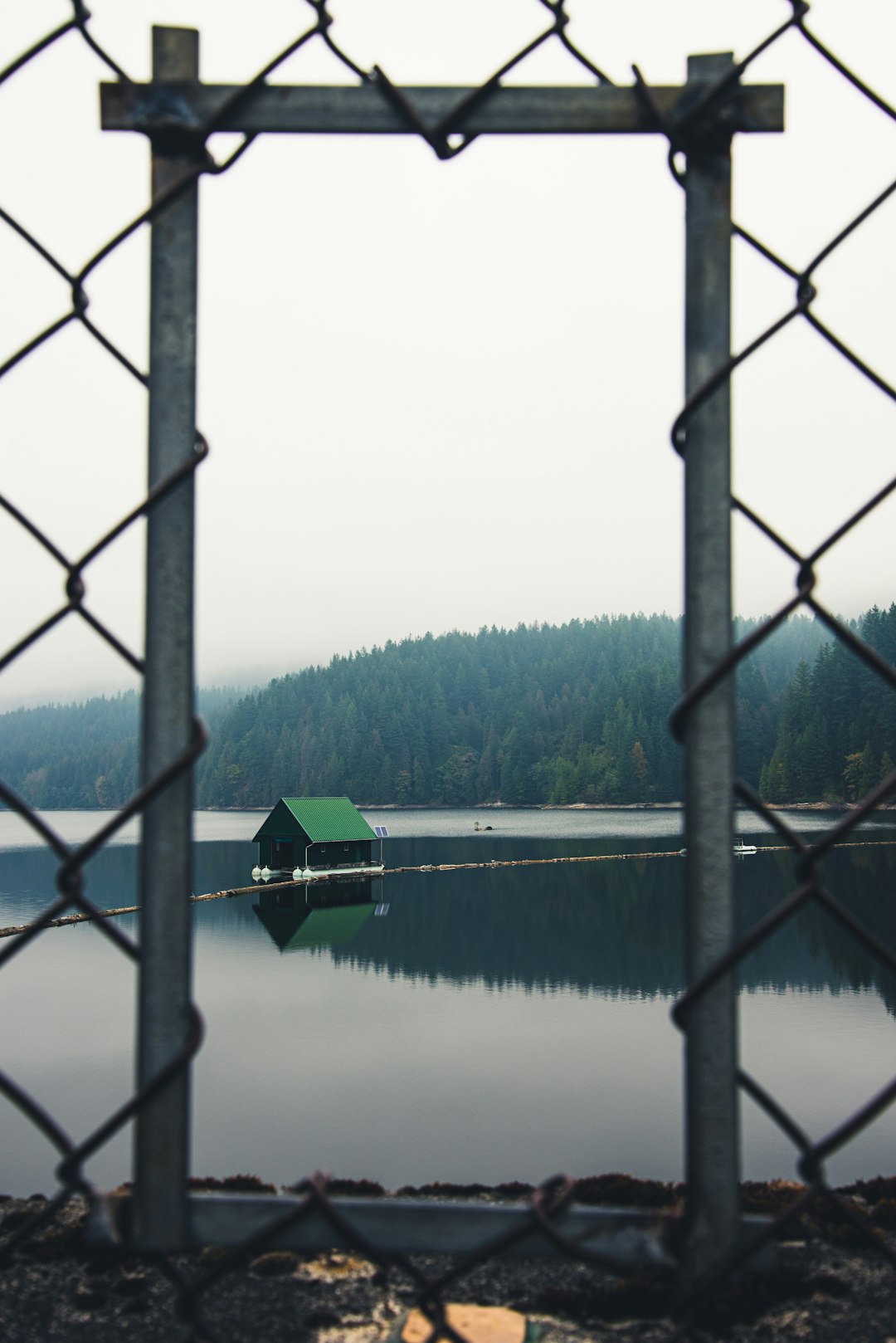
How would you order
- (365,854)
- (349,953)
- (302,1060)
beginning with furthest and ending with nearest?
(365,854) → (349,953) → (302,1060)

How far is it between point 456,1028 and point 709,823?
2339 cm

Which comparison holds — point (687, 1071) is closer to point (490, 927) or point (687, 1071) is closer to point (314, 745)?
point (490, 927)

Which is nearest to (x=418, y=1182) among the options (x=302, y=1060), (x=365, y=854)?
(x=302, y=1060)

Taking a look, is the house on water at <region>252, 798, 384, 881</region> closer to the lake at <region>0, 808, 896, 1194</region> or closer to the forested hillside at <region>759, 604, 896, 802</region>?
the lake at <region>0, 808, 896, 1194</region>

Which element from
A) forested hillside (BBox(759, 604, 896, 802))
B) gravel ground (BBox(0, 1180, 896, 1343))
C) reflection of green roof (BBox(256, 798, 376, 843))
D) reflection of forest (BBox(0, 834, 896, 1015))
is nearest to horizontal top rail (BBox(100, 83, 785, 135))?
gravel ground (BBox(0, 1180, 896, 1343))

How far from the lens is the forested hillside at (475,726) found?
8725cm

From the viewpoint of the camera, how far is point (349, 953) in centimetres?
2959

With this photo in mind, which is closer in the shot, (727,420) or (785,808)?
(727,420)

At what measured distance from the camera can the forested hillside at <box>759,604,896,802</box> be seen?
58125mm

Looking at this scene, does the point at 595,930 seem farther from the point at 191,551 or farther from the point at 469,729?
the point at 469,729

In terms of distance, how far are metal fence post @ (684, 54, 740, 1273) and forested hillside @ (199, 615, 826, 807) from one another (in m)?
82.7

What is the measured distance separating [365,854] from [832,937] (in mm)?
16984

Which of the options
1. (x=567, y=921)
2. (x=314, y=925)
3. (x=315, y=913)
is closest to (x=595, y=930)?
(x=567, y=921)

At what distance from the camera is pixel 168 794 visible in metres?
0.66
